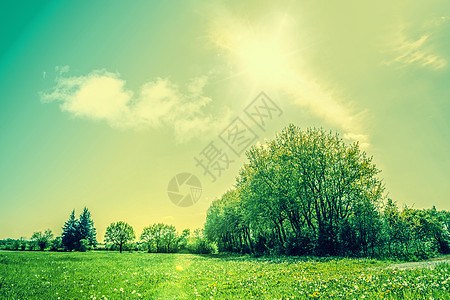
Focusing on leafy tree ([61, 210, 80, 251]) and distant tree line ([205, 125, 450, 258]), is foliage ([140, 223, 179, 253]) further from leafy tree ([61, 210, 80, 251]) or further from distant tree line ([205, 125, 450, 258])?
distant tree line ([205, 125, 450, 258])

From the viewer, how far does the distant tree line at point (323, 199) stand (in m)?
31.6

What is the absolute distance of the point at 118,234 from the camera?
9894cm

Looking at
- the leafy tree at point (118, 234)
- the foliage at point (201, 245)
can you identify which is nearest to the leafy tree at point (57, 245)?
the leafy tree at point (118, 234)

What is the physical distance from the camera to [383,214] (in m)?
33.8

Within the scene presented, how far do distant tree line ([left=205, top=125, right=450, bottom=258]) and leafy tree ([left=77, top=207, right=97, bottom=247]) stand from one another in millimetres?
68764

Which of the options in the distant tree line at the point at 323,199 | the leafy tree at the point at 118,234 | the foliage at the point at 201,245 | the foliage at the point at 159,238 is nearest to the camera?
the distant tree line at the point at 323,199

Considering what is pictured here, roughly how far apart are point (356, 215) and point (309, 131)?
14202mm

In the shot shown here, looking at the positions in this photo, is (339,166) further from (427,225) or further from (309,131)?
(427,225)

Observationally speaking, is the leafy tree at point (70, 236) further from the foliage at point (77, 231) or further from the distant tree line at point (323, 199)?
the distant tree line at point (323, 199)

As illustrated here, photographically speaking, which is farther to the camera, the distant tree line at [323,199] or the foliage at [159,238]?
the foliage at [159,238]

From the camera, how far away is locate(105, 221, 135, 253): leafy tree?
98.4 meters

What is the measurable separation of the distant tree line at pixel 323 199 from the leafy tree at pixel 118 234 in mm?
81052

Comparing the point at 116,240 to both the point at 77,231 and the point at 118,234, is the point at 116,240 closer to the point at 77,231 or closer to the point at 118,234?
the point at 118,234

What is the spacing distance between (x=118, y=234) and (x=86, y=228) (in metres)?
19.2
